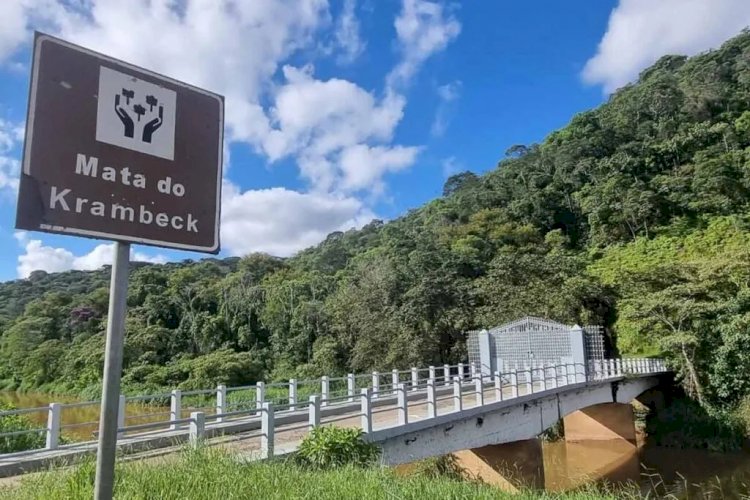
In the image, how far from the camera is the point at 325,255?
67.2 meters

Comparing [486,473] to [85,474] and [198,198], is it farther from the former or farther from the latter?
[198,198]

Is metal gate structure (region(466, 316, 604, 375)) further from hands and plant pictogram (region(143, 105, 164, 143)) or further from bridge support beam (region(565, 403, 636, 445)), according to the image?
hands and plant pictogram (region(143, 105, 164, 143))

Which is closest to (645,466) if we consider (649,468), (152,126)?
(649,468)

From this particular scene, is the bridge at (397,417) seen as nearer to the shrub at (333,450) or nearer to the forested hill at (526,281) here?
the shrub at (333,450)

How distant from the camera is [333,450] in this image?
772 centimetres

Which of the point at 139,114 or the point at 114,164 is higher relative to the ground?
the point at 139,114

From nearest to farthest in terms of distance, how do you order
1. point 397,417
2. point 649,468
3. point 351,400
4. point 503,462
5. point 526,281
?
1. point 397,417
2. point 503,462
3. point 351,400
4. point 649,468
5. point 526,281

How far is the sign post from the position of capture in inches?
72.6

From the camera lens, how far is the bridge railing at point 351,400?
26.1 ft

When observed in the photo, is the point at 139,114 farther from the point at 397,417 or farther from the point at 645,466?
the point at 645,466

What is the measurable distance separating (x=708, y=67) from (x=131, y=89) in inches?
2806

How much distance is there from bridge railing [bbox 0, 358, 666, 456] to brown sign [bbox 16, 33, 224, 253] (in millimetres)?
4745

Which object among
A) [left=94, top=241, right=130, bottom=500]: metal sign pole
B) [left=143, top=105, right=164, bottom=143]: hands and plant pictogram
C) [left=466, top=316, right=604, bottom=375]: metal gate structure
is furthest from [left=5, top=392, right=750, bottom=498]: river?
[left=143, top=105, right=164, bottom=143]: hands and plant pictogram

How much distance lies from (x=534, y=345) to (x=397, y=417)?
41.3 feet
